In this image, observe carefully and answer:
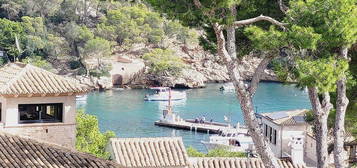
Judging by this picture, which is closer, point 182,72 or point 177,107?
point 177,107

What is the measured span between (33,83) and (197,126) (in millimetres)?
46334

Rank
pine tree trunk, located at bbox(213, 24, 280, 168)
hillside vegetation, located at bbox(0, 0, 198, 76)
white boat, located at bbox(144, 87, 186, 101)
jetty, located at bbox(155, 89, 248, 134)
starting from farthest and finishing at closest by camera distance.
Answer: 1. hillside vegetation, located at bbox(0, 0, 198, 76)
2. white boat, located at bbox(144, 87, 186, 101)
3. jetty, located at bbox(155, 89, 248, 134)
4. pine tree trunk, located at bbox(213, 24, 280, 168)

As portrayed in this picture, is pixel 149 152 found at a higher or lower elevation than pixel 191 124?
higher

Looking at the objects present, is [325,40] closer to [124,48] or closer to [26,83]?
[26,83]

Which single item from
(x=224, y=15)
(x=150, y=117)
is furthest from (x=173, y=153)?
(x=150, y=117)

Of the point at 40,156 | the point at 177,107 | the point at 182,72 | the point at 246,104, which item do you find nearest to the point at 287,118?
the point at 40,156

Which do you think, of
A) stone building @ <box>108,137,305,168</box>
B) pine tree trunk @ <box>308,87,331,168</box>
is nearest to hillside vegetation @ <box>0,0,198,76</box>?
stone building @ <box>108,137,305,168</box>

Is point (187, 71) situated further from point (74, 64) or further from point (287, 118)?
point (287, 118)

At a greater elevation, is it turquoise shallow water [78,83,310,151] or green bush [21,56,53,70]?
green bush [21,56,53,70]

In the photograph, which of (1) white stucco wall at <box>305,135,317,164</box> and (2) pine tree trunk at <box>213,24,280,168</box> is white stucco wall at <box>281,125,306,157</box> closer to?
(1) white stucco wall at <box>305,135,317,164</box>

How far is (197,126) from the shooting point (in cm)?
6581

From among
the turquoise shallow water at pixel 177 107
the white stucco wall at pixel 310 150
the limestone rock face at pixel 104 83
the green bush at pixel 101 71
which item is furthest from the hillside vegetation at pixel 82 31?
the white stucco wall at pixel 310 150

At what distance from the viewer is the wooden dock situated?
6425cm

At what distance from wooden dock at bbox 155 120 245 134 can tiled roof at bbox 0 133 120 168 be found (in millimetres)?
47619
